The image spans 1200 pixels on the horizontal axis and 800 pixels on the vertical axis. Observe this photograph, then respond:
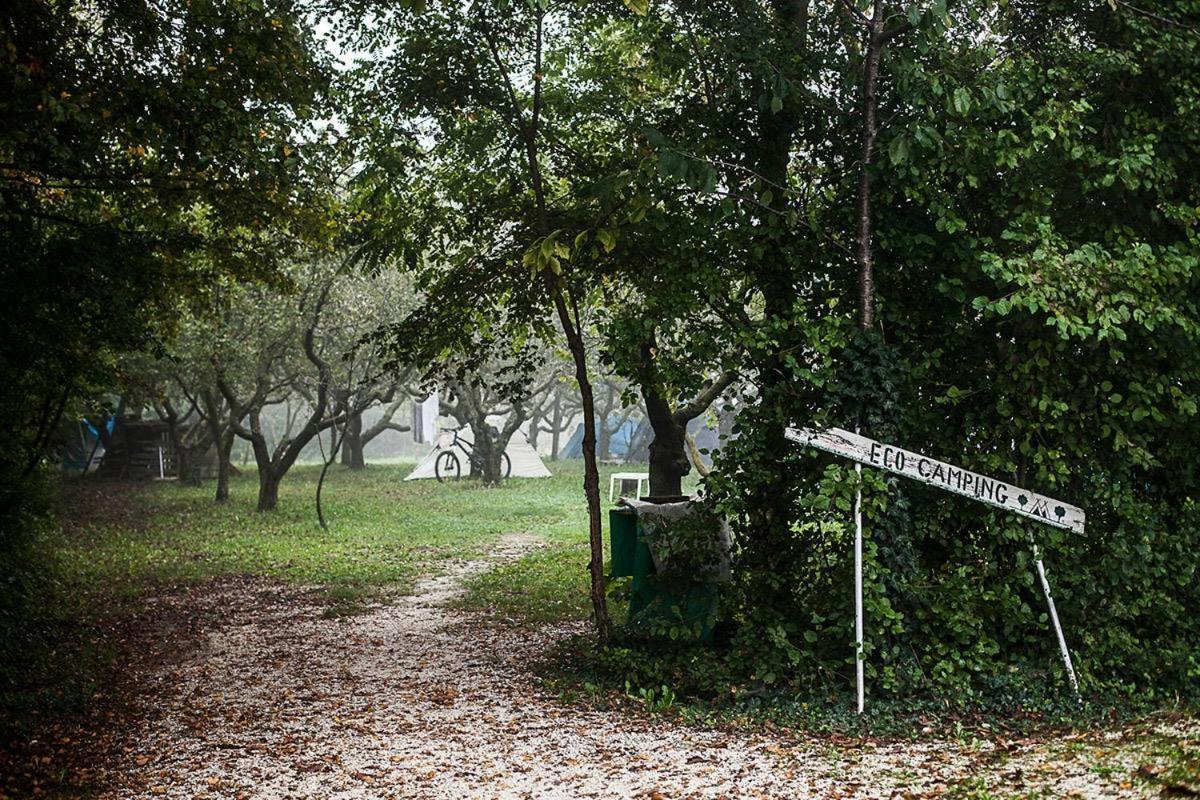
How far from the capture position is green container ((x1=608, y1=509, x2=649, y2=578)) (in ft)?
27.0

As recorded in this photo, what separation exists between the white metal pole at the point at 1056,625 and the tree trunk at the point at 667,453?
16.1 feet

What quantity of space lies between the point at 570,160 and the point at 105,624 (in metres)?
6.56

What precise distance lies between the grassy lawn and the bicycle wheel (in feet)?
6.21

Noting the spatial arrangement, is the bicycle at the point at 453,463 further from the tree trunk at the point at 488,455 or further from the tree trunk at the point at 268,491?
the tree trunk at the point at 268,491

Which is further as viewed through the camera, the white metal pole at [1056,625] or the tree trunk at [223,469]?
the tree trunk at [223,469]

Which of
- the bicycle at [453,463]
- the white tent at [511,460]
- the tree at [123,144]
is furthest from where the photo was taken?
the white tent at [511,460]

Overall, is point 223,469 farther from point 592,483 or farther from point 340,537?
point 592,483

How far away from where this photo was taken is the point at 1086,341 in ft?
22.1

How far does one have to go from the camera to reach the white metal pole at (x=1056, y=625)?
6.50 meters

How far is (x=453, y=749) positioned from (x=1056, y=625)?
3836 millimetres

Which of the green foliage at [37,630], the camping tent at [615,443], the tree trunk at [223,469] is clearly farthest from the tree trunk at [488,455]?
the green foliage at [37,630]

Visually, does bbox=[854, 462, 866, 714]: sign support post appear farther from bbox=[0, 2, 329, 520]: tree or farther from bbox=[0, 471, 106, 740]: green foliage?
bbox=[0, 2, 329, 520]: tree

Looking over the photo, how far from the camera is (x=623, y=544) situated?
8312mm

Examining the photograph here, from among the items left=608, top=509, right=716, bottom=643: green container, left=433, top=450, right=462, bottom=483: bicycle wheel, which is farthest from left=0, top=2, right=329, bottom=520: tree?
left=433, top=450, right=462, bottom=483: bicycle wheel
